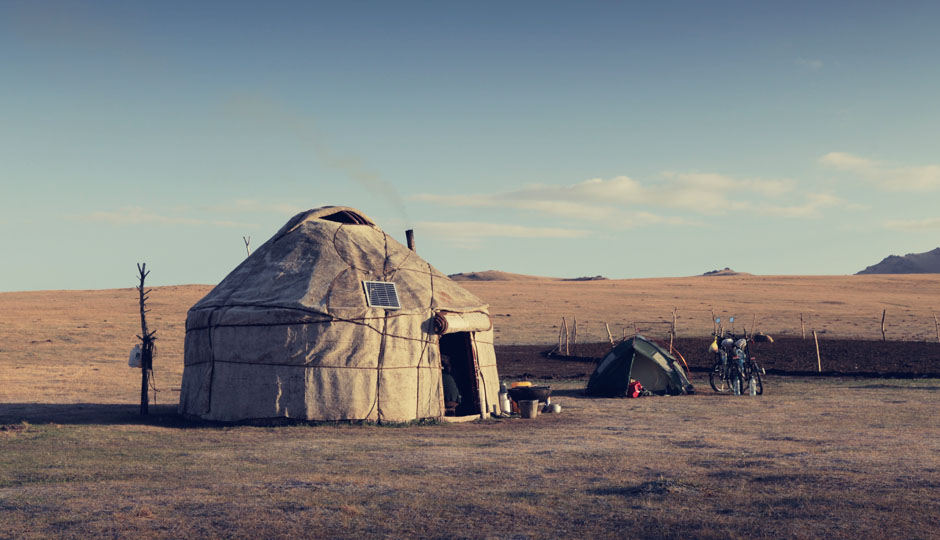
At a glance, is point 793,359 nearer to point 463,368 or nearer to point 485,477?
point 463,368

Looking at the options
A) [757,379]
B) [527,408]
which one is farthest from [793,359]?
[527,408]

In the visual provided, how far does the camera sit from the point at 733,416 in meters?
18.6

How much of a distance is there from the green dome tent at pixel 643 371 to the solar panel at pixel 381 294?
8.24 metres

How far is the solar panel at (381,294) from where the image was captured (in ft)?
58.5

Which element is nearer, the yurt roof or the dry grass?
the yurt roof

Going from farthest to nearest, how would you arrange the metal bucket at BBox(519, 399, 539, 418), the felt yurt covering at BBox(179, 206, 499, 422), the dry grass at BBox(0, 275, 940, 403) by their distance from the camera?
the dry grass at BBox(0, 275, 940, 403), the metal bucket at BBox(519, 399, 539, 418), the felt yurt covering at BBox(179, 206, 499, 422)

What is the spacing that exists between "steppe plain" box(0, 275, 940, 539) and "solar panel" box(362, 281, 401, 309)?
2.68m

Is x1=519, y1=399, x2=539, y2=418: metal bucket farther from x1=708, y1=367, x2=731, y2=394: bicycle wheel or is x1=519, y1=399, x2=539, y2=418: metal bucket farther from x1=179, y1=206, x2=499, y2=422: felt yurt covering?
x1=708, y1=367, x2=731, y2=394: bicycle wheel

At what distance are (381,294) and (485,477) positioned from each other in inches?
299

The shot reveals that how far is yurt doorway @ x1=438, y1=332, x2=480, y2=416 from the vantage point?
A: 62.3ft

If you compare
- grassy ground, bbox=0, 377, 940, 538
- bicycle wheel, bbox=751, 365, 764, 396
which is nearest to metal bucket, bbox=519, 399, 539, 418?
grassy ground, bbox=0, 377, 940, 538

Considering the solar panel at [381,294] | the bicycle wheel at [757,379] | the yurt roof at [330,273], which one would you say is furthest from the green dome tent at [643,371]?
the solar panel at [381,294]

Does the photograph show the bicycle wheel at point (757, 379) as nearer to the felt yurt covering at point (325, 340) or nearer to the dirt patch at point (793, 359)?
the dirt patch at point (793, 359)

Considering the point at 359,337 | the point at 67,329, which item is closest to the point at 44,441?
the point at 359,337
